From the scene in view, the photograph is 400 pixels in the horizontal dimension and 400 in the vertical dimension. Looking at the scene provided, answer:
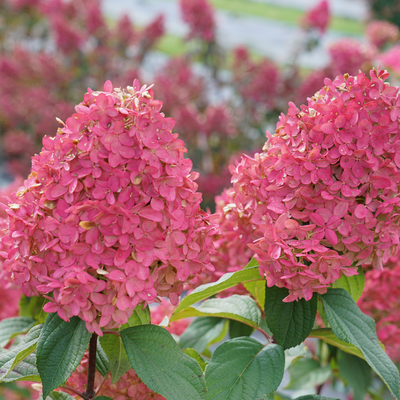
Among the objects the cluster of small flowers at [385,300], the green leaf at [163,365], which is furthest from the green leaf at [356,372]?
the green leaf at [163,365]

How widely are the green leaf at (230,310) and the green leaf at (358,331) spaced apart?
0.48ft

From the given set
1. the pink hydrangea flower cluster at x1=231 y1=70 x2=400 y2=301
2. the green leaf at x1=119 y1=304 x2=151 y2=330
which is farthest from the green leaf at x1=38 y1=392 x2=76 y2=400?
the pink hydrangea flower cluster at x1=231 y1=70 x2=400 y2=301

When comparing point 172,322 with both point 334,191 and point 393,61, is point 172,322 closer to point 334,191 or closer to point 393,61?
point 334,191

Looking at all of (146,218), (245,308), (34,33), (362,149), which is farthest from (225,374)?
(34,33)

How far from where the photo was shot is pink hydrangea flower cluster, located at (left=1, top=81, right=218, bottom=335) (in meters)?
0.59

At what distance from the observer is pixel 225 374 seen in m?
0.69

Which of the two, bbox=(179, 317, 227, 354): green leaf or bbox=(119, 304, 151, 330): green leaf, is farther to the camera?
bbox=(179, 317, 227, 354): green leaf

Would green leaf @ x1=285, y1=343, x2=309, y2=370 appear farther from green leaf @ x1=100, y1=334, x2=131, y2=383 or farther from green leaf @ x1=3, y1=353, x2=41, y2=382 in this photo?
green leaf @ x1=3, y1=353, x2=41, y2=382

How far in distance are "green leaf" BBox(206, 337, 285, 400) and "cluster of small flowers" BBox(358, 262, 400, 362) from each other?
15.2 inches

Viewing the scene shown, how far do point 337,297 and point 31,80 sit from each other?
3.32 m

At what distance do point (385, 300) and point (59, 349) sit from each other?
2.41 ft

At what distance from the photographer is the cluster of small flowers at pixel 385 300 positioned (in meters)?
1.01

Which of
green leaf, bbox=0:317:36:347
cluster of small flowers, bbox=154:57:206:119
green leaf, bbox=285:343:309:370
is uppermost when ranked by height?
cluster of small flowers, bbox=154:57:206:119

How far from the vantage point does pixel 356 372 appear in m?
1.04
